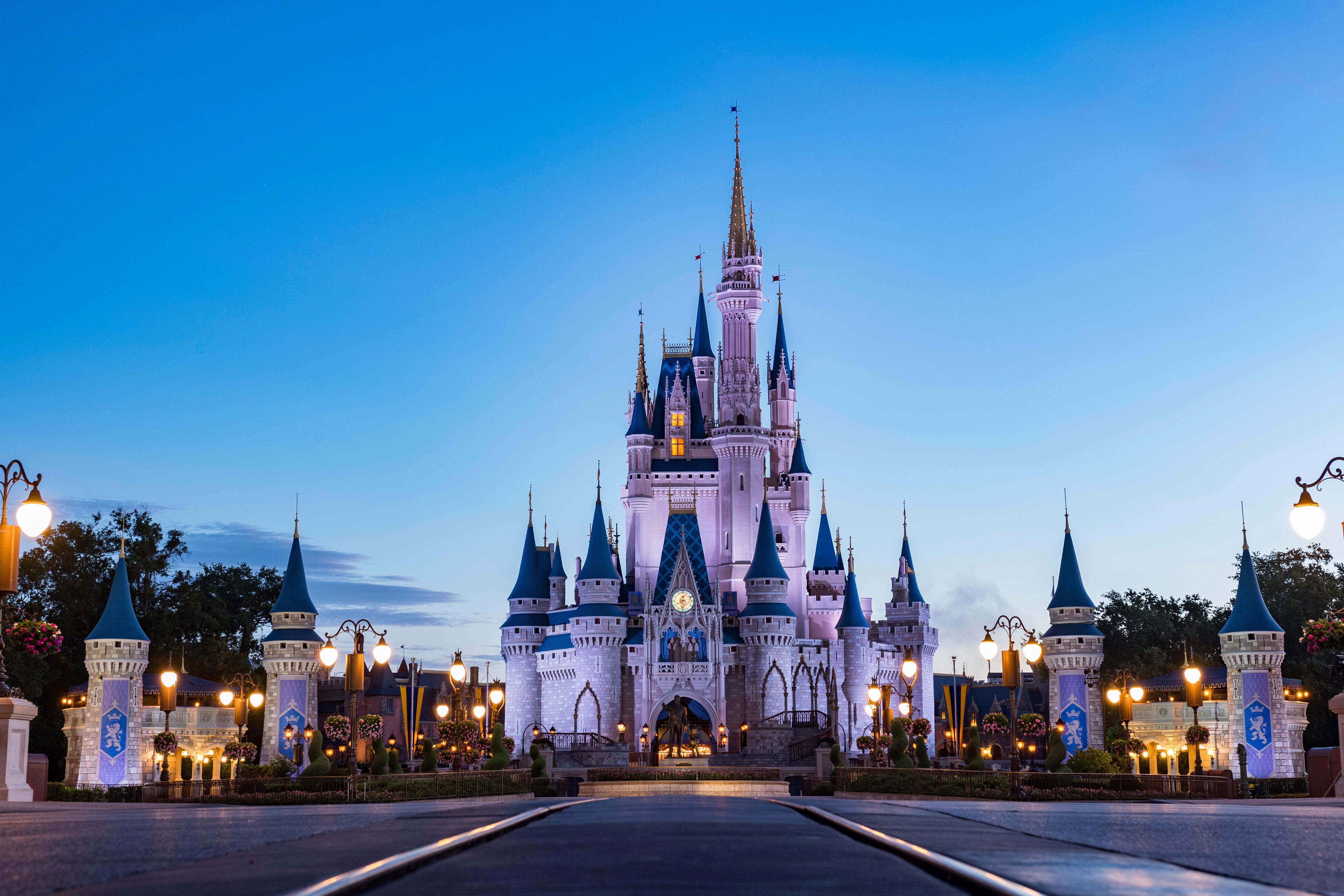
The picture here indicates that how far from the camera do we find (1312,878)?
768cm

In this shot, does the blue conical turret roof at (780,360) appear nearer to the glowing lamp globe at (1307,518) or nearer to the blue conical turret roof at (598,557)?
the blue conical turret roof at (598,557)

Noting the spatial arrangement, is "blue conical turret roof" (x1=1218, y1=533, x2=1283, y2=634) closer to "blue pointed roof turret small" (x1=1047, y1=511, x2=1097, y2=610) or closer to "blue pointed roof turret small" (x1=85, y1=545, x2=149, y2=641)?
"blue pointed roof turret small" (x1=1047, y1=511, x2=1097, y2=610)

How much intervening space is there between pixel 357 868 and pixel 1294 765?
5869 cm

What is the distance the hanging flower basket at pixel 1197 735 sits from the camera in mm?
47812

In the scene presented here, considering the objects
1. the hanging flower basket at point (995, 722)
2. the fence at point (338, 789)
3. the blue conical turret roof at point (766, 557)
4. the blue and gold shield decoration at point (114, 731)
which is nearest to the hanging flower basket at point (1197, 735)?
the hanging flower basket at point (995, 722)

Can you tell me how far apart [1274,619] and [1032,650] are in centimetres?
5082

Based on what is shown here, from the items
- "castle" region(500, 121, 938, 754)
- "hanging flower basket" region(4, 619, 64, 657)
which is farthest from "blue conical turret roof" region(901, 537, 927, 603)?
"hanging flower basket" region(4, 619, 64, 657)

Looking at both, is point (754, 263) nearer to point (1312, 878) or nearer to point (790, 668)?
point (790, 668)

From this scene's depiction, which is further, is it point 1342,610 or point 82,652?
point 82,652

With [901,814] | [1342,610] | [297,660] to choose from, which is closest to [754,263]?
[297,660]

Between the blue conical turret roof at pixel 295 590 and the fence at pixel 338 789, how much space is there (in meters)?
36.5

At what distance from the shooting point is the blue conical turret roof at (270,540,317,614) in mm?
73000

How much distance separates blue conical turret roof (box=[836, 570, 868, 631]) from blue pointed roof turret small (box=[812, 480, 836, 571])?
255 inches

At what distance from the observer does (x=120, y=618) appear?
6281 centimetres
